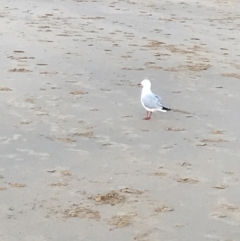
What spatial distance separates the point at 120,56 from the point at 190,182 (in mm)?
5091

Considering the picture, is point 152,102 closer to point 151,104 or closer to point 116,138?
point 151,104

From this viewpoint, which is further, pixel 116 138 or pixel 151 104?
pixel 151 104

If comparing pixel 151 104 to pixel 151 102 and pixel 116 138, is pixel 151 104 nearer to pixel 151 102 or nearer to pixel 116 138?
pixel 151 102

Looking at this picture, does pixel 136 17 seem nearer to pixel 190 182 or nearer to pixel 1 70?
pixel 1 70

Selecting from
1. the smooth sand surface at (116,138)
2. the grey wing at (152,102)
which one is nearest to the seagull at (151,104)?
the grey wing at (152,102)

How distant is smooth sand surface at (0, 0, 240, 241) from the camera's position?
415cm

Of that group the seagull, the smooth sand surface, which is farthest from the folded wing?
the smooth sand surface

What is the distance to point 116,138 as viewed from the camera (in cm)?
587

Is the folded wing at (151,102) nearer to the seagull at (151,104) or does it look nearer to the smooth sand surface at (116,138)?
the seagull at (151,104)

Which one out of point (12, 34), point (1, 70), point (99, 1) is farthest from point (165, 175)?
point (99, 1)

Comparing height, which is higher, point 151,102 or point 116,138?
point 151,102

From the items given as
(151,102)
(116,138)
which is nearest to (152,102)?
(151,102)

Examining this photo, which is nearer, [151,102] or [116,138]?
[116,138]

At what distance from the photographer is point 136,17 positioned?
14383 millimetres
